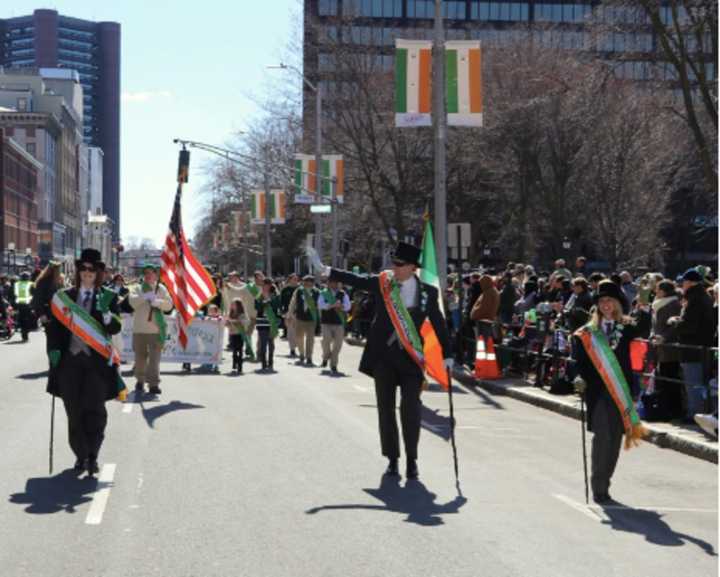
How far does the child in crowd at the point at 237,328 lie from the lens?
23.3 metres

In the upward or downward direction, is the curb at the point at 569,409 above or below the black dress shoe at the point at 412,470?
below

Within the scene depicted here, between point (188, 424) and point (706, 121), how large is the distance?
22415 mm

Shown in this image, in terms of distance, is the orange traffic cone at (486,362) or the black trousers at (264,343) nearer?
the orange traffic cone at (486,362)

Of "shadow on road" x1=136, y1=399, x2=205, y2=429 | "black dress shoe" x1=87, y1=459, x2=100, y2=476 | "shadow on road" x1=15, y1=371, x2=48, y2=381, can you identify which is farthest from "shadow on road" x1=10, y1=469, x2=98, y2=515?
"shadow on road" x1=15, y1=371, x2=48, y2=381

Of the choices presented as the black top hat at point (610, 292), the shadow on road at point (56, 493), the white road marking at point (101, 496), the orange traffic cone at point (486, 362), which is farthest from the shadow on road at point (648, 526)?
the orange traffic cone at point (486, 362)

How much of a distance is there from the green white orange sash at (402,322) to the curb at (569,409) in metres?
3.44

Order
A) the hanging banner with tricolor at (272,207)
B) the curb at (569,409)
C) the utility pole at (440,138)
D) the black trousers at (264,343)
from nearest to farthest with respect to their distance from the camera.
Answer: the curb at (569,409) → the black trousers at (264,343) → the utility pole at (440,138) → the hanging banner with tricolor at (272,207)

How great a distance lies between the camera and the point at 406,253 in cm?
1079

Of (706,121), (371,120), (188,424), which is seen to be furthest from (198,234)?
(188,424)

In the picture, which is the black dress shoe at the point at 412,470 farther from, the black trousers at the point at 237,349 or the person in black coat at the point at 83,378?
the black trousers at the point at 237,349

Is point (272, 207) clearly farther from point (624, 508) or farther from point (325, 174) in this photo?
point (624, 508)

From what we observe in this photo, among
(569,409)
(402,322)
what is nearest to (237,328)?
(569,409)

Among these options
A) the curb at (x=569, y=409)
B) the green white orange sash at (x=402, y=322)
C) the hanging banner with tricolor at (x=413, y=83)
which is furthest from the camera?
the hanging banner with tricolor at (x=413, y=83)

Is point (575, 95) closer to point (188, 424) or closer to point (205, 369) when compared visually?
point (205, 369)
